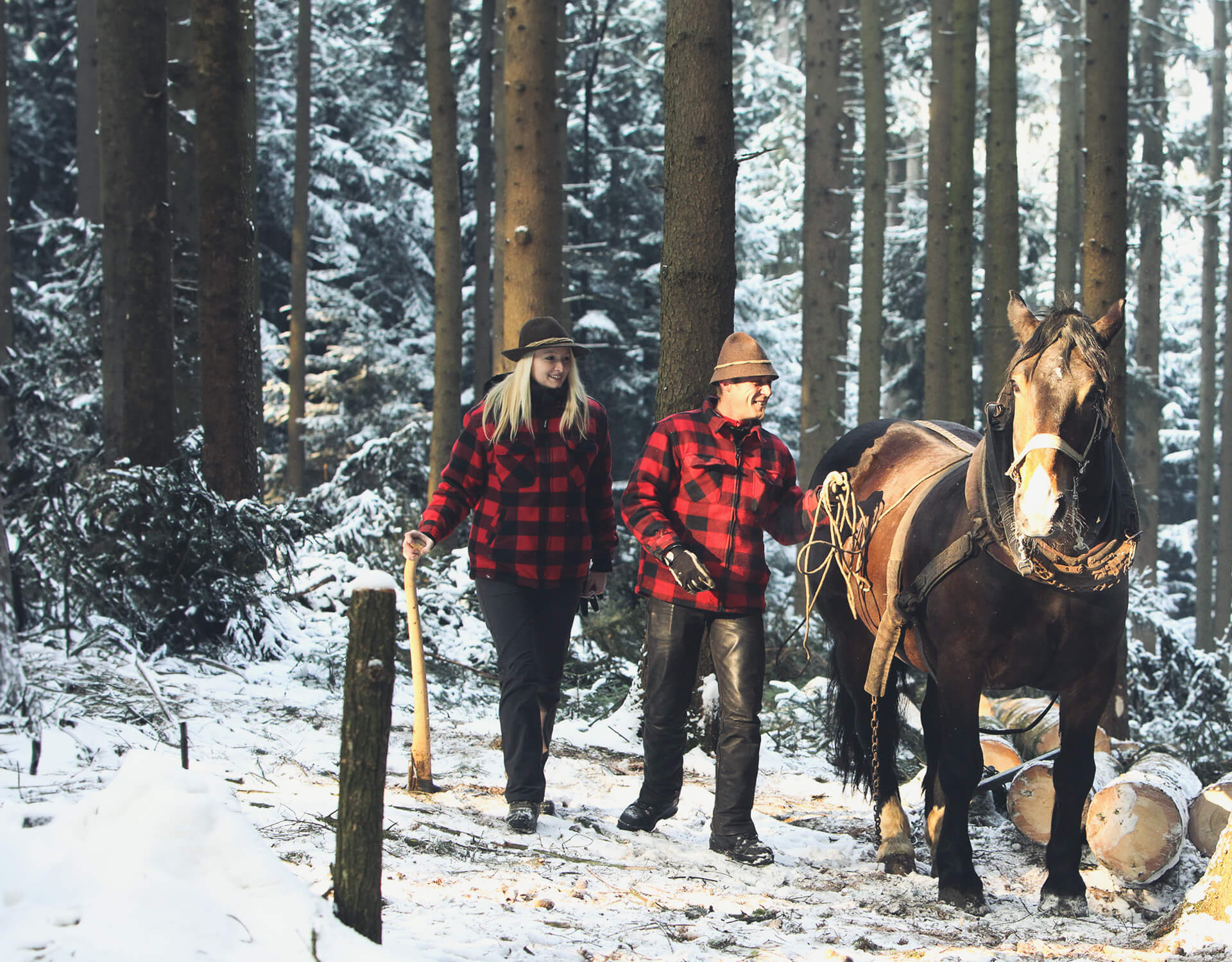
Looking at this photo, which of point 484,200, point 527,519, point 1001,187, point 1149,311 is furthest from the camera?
point 1149,311

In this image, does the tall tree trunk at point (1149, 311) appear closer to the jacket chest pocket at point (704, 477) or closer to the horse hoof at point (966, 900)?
the jacket chest pocket at point (704, 477)

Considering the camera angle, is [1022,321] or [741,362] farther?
[741,362]

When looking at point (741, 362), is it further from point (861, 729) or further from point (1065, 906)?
point (1065, 906)

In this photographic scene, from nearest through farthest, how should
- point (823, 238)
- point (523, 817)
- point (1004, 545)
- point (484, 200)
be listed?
point (1004, 545) → point (523, 817) → point (823, 238) → point (484, 200)

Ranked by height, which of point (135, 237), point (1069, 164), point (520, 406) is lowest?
point (520, 406)

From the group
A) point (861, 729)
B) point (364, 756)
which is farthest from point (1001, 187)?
point (364, 756)

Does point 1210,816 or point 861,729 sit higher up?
point 861,729

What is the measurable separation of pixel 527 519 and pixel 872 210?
1285 cm

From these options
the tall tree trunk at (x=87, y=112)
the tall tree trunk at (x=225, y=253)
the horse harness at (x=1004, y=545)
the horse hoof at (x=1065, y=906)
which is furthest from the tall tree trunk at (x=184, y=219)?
the horse hoof at (x=1065, y=906)

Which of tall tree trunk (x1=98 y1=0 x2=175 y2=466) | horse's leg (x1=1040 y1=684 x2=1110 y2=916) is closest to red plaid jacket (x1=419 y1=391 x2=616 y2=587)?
horse's leg (x1=1040 y1=684 x2=1110 y2=916)

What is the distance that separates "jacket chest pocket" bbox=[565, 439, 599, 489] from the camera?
16.8 ft

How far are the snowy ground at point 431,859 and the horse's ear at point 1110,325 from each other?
2100 mm

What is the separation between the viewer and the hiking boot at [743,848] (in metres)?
4.81

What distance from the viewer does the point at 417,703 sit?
5.00 m
